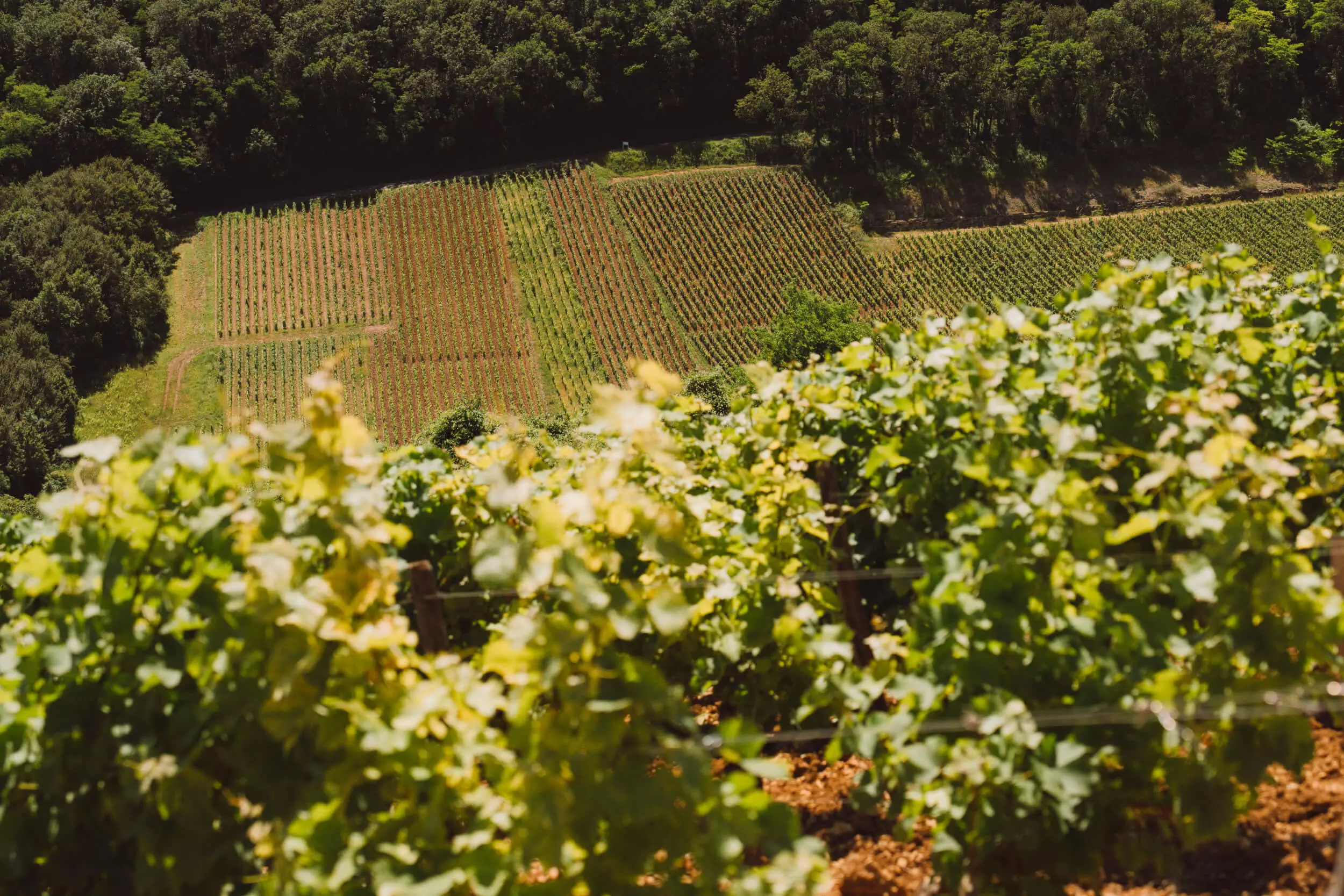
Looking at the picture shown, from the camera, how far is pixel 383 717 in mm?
3986

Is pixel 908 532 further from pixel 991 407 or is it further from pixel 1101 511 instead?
pixel 1101 511

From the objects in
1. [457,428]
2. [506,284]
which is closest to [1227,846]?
[457,428]

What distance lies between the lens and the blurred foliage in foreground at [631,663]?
364 cm

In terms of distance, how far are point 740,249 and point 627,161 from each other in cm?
863

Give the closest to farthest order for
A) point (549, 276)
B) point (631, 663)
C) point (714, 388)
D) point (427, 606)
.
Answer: point (631, 663), point (427, 606), point (714, 388), point (549, 276)

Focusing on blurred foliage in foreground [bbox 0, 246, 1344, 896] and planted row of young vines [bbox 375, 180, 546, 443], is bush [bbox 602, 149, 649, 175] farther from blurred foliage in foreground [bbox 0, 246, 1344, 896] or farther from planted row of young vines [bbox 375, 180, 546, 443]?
blurred foliage in foreground [bbox 0, 246, 1344, 896]

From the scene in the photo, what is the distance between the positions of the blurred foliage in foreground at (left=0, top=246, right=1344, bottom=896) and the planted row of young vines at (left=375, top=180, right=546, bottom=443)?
31445 millimetres

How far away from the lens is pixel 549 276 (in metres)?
43.2

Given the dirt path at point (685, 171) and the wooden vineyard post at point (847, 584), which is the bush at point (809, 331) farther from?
the wooden vineyard post at point (847, 584)

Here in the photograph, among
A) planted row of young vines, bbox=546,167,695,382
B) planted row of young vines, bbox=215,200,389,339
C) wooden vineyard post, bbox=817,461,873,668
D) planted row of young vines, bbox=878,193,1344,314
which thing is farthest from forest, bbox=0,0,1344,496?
wooden vineyard post, bbox=817,461,873,668

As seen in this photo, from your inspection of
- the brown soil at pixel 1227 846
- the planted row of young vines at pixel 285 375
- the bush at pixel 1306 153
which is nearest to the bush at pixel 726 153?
the planted row of young vines at pixel 285 375

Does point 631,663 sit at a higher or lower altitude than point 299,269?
higher

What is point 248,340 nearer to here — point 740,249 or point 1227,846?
point 740,249

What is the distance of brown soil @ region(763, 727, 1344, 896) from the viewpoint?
462cm
